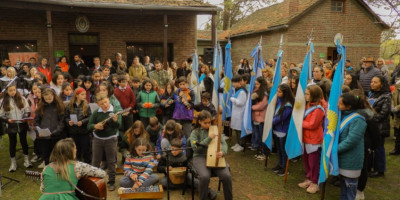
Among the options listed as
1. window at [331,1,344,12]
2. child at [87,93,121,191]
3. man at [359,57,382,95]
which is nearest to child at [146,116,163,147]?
child at [87,93,121,191]

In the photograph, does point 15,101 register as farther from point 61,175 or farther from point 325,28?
point 325,28

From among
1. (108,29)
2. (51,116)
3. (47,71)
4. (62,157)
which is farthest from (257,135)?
(108,29)

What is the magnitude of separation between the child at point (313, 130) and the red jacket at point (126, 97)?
3.94m

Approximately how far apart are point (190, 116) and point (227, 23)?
26.1m

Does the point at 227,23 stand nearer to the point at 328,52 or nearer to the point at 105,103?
the point at 328,52

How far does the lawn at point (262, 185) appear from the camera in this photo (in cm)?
491

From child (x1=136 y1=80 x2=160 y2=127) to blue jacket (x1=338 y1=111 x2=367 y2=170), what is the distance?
4.03m

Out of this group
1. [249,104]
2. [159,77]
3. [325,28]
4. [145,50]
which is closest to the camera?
[249,104]

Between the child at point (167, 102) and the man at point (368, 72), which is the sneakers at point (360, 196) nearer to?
the child at point (167, 102)

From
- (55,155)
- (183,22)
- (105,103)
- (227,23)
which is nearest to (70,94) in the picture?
(105,103)

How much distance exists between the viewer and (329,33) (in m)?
17.3

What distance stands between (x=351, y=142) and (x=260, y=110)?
2.56m

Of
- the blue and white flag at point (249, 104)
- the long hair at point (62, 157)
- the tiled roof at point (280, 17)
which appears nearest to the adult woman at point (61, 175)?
the long hair at point (62, 157)

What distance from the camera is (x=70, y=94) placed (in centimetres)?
604
